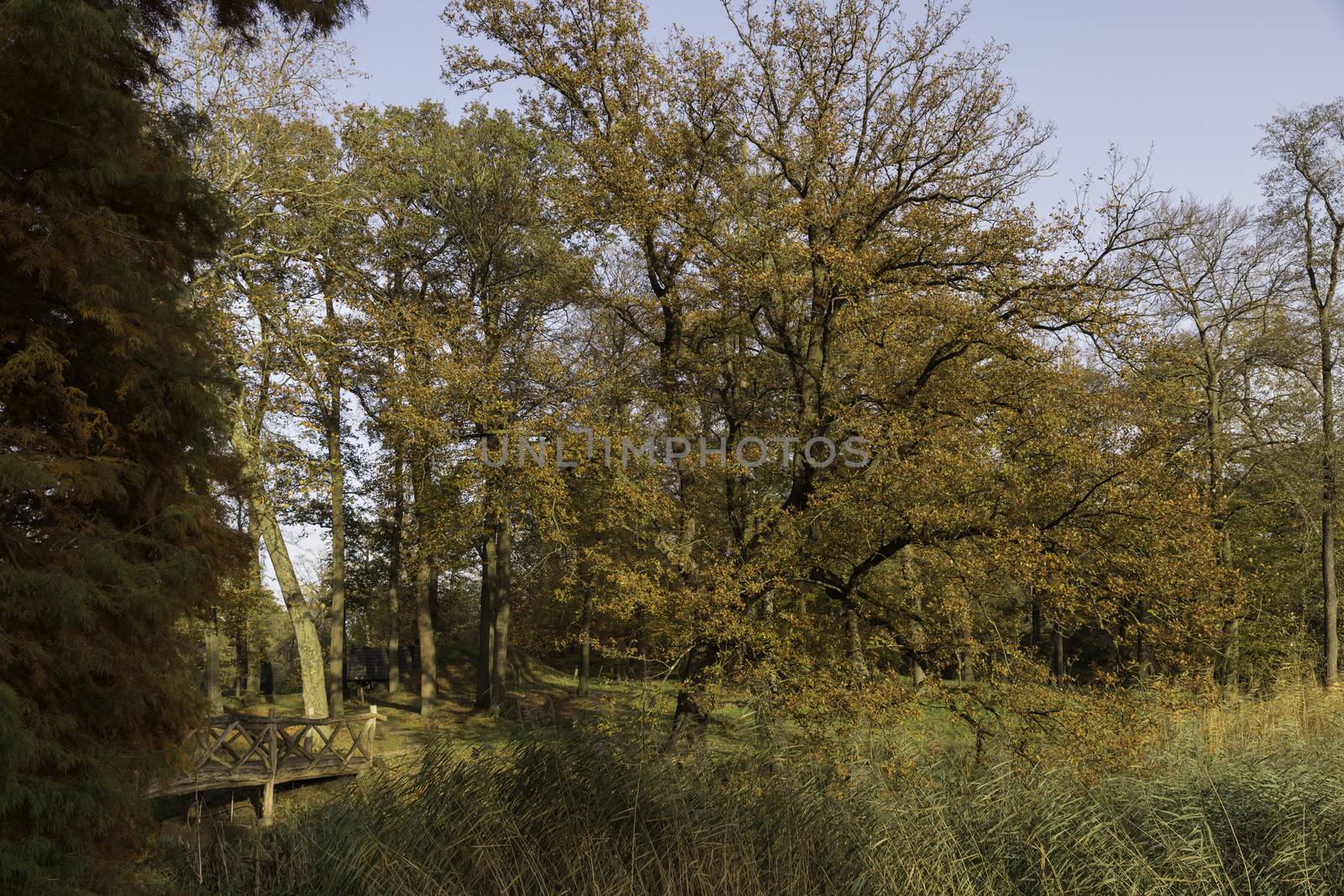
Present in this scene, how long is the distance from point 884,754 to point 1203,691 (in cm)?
428

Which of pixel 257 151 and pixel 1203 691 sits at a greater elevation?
pixel 257 151

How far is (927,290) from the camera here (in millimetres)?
12852

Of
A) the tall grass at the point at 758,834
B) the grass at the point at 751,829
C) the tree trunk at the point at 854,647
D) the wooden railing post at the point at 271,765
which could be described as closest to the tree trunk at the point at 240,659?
the wooden railing post at the point at 271,765

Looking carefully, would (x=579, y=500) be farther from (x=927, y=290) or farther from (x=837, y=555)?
(x=927, y=290)

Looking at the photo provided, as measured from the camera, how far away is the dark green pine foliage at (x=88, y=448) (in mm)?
4703

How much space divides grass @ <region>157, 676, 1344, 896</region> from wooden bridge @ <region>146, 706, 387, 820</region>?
22.3 ft

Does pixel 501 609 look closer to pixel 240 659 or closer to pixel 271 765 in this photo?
pixel 271 765

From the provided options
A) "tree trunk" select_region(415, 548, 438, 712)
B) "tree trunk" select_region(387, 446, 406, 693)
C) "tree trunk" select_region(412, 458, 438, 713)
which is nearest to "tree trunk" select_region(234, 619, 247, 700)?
"tree trunk" select_region(387, 446, 406, 693)

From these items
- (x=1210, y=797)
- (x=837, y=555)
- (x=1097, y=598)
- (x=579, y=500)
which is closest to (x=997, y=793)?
(x=1210, y=797)

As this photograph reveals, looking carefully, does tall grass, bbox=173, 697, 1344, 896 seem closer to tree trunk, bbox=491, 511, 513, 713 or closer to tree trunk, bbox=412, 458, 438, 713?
tree trunk, bbox=412, 458, 438, 713

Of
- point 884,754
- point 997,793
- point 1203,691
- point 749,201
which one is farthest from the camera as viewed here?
point 749,201

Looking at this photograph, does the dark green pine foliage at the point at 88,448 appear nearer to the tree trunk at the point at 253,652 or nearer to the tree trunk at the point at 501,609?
the tree trunk at the point at 253,652

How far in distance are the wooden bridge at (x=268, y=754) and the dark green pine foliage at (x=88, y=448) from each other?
24.2 ft

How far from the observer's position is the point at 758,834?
5.81 metres
